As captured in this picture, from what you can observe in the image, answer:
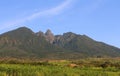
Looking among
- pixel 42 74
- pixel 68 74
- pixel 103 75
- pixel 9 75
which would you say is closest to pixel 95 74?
pixel 103 75

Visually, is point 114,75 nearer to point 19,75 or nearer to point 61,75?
point 61,75

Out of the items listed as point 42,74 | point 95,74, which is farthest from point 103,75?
point 42,74

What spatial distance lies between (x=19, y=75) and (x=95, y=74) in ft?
A: 19.6

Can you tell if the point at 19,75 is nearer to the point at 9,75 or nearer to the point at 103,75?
the point at 9,75

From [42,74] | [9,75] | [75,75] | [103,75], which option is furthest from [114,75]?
[9,75]

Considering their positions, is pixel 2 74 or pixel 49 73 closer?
pixel 2 74

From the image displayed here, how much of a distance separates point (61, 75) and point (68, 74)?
0.51 m

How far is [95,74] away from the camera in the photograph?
95.2 feet

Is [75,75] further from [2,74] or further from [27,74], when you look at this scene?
[2,74]

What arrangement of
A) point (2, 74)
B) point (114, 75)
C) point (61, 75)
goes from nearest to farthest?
point (2, 74) → point (61, 75) → point (114, 75)

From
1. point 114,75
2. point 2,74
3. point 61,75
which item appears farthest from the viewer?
point 114,75

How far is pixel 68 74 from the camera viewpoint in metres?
27.6

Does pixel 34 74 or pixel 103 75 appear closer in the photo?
pixel 34 74

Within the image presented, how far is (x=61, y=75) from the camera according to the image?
27.5m
